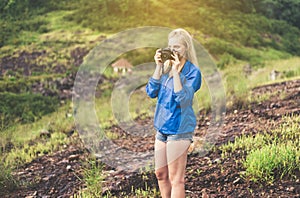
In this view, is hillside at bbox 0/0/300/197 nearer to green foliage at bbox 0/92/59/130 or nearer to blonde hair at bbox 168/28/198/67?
green foliage at bbox 0/92/59/130

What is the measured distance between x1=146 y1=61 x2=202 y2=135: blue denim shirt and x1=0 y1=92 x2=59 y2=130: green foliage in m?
5.73

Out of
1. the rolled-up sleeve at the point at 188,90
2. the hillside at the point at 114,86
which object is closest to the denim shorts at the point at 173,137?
the rolled-up sleeve at the point at 188,90

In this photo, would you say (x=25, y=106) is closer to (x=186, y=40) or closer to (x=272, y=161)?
(x=272, y=161)

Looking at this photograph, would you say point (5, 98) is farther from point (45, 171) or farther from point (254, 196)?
point (254, 196)

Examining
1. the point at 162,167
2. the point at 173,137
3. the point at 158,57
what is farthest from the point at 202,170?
the point at 158,57

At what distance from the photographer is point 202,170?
4289 millimetres

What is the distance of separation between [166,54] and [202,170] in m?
1.68

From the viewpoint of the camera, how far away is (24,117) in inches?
338

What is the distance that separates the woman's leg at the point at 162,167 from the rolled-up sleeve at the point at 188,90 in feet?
1.10

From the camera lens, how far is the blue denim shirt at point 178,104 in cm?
299

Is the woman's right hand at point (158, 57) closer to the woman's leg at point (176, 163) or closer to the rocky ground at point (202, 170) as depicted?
the woman's leg at point (176, 163)

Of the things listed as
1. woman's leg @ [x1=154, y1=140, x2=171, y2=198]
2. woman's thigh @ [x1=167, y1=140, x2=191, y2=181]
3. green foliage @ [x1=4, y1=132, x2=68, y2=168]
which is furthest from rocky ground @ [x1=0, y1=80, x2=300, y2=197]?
woman's thigh @ [x1=167, y1=140, x2=191, y2=181]

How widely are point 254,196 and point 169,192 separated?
0.78m

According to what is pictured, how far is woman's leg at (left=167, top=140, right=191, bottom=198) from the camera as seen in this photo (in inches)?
118
